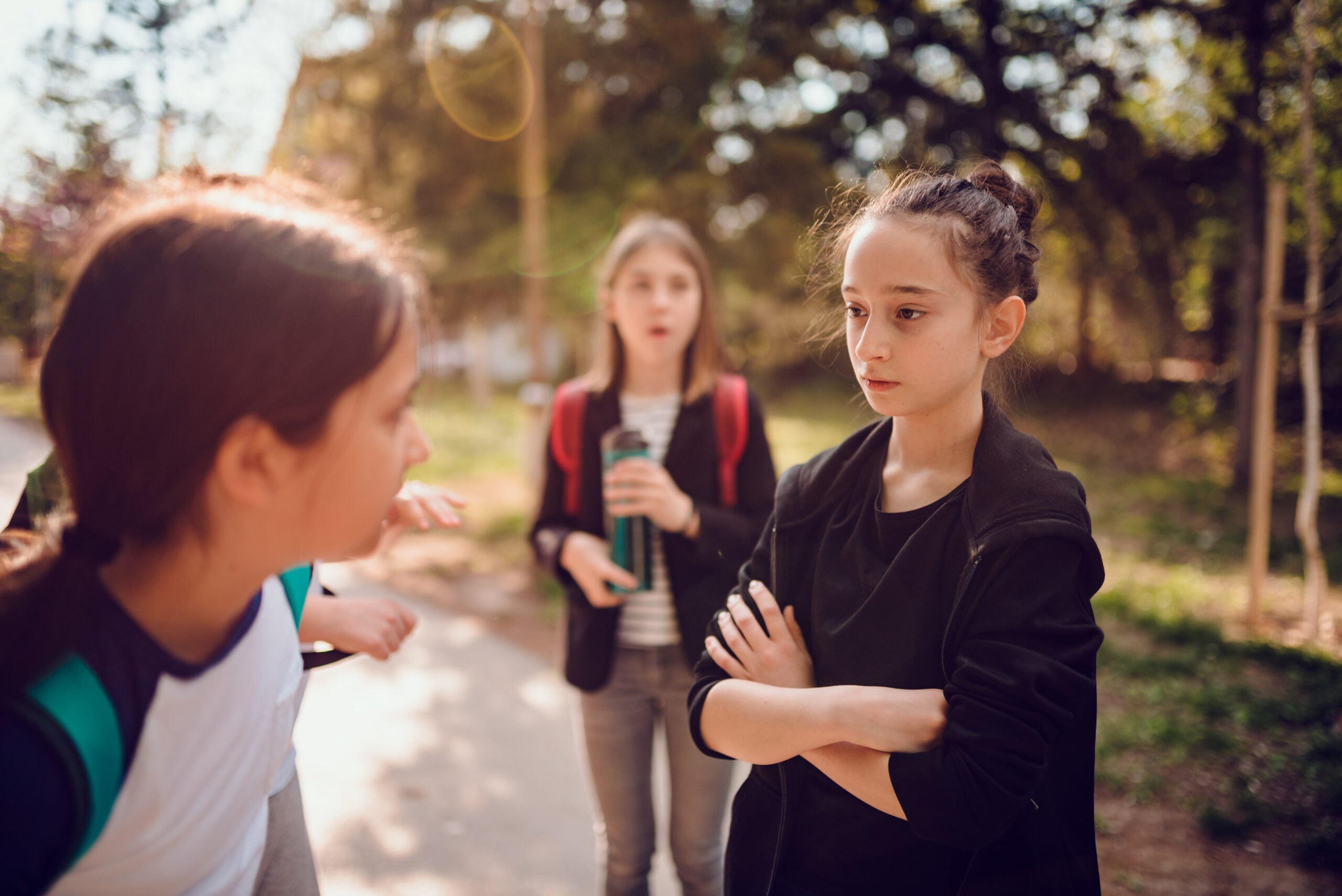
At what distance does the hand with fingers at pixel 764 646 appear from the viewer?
122cm

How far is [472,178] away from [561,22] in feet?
5.07

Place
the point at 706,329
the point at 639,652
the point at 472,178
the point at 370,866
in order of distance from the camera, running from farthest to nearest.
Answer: the point at 472,178, the point at 370,866, the point at 706,329, the point at 639,652

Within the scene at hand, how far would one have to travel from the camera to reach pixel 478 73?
20.8 feet

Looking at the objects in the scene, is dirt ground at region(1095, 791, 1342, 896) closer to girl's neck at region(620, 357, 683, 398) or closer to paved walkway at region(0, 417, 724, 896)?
paved walkway at region(0, 417, 724, 896)

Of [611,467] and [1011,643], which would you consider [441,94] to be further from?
[1011,643]

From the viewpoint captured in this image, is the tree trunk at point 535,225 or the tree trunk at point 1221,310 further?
the tree trunk at point 1221,310

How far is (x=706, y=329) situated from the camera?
2.30 metres

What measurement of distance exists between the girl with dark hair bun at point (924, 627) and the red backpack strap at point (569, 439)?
95 cm

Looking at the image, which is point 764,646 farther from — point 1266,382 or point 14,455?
point 1266,382

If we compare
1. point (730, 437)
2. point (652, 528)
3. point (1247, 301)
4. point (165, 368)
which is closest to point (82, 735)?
point (165, 368)

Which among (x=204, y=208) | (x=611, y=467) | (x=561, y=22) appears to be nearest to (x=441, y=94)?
(x=561, y=22)

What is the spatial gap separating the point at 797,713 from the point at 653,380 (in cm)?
133

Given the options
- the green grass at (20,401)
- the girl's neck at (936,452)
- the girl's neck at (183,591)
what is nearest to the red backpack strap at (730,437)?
the girl's neck at (936,452)

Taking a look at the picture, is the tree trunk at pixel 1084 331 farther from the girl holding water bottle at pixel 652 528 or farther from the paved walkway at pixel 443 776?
the girl holding water bottle at pixel 652 528
